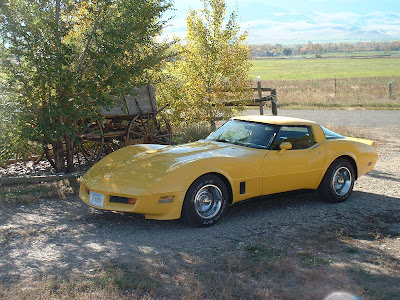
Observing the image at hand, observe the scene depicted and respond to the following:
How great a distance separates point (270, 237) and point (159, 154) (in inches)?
77.0

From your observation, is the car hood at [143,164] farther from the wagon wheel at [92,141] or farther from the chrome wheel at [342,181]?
the wagon wheel at [92,141]

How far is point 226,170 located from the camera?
20.9 ft

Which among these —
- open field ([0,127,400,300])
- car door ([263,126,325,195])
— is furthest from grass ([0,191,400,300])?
car door ([263,126,325,195])

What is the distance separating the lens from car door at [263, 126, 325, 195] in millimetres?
6891

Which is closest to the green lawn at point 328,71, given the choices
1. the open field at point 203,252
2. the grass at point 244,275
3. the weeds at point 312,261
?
the open field at point 203,252

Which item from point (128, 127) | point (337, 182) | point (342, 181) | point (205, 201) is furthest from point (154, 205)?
point (128, 127)

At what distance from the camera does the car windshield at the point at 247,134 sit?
281 inches

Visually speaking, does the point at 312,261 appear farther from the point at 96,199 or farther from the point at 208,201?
the point at 96,199

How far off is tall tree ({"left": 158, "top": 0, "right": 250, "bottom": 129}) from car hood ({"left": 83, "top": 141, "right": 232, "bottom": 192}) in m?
6.43

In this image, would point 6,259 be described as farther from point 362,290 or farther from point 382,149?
point 382,149

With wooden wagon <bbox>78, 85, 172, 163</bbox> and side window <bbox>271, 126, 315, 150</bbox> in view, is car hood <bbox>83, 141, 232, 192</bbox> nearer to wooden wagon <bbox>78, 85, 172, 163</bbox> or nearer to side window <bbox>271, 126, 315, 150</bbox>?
side window <bbox>271, 126, 315, 150</bbox>

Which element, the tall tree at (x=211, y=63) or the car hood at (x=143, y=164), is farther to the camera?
the tall tree at (x=211, y=63)

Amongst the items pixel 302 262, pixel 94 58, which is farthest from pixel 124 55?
pixel 302 262

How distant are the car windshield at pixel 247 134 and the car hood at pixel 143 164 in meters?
0.24
